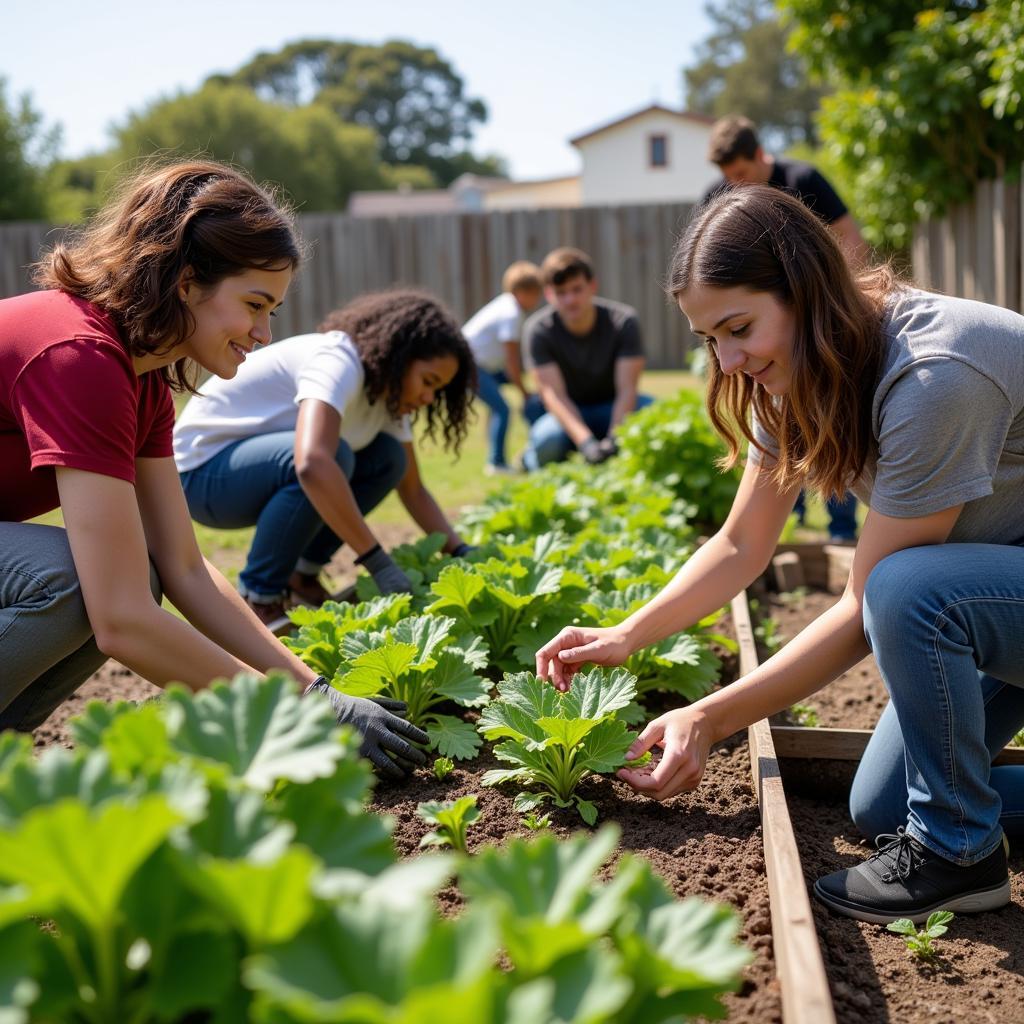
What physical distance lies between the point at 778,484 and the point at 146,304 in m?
1.42

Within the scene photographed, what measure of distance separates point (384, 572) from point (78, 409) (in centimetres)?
165

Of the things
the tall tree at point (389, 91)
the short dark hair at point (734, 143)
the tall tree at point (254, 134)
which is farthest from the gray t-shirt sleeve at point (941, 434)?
the tall tree at point (389, 91)

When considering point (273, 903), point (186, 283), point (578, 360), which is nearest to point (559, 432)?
point (578, 360)

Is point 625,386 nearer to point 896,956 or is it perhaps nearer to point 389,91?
point 896,956

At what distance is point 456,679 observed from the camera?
2533mm

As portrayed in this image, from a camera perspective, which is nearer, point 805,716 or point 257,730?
point 257,730

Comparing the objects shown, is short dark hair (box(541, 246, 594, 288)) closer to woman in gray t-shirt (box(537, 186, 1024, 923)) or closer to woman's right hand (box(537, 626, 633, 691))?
woman in gray t-shirt (box(537, 186, 1024, 923))

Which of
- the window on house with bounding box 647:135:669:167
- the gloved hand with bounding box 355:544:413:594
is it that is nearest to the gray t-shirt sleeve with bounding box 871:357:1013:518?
the gloved hand with bounding box 355:544:413:594

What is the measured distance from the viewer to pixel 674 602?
7.97 ft

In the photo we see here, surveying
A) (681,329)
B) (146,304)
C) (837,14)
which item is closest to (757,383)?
(146,304)

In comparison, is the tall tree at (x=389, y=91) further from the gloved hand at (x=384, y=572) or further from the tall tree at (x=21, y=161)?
the gloved hand at (x=384, y=572)

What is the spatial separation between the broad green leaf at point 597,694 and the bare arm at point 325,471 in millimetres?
1422

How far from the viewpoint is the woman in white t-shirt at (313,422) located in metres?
3.48

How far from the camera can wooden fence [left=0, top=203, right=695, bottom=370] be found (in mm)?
14633
